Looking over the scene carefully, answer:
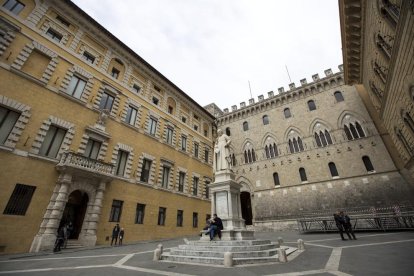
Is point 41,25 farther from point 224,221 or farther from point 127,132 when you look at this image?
point 224,221

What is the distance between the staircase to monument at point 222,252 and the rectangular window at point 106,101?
42.2ft

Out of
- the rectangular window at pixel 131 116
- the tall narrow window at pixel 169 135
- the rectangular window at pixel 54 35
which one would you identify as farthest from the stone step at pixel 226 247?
the rectangular window at pixel 54 35

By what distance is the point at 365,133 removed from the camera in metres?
21.6

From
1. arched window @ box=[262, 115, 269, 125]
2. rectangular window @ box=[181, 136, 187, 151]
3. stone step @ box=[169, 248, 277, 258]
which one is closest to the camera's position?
stone step @ box=[169, 248, 277, 258]

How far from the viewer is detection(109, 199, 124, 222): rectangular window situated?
13863mm

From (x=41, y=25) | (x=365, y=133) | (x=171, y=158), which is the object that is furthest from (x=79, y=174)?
(x=365, y=133)

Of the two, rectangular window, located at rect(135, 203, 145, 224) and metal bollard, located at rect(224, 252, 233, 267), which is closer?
metal bollard, located at rect(224, 252, 233, 267)

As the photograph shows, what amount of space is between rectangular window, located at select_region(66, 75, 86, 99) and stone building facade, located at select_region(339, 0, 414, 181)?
18742 mm

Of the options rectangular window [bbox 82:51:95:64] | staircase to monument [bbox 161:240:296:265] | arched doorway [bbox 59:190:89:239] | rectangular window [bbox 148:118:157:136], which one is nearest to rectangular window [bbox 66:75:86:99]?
rectangular window [bbox 82:51:95:64]

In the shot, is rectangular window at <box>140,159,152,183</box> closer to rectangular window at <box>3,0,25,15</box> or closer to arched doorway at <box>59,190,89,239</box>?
arched doorway at <box>59,190,89,239</box>

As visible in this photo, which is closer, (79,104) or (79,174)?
(79,174)

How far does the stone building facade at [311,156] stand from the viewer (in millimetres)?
20125

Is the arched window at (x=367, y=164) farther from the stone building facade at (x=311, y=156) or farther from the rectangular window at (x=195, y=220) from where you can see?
the rectangular window at (x=195, y=220)

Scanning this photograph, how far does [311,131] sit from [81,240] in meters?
25.4
